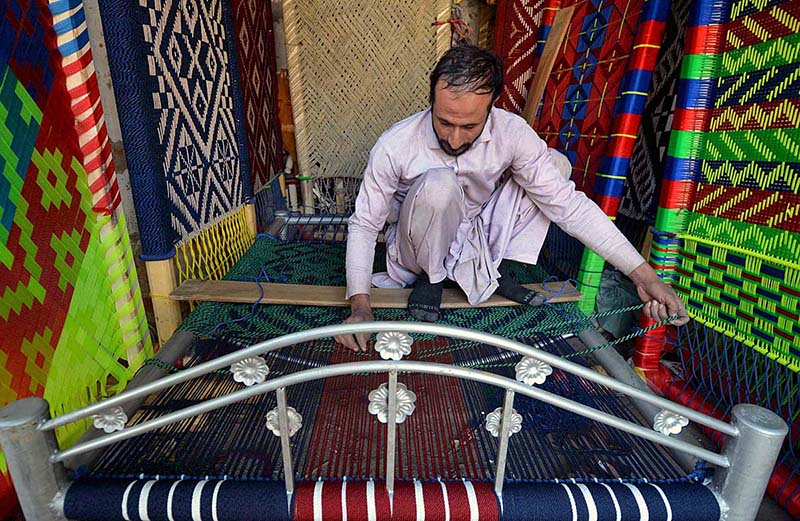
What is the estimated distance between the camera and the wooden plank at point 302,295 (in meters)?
1.76

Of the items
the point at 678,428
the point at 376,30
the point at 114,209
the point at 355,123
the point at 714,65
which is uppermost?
the point at 376,30

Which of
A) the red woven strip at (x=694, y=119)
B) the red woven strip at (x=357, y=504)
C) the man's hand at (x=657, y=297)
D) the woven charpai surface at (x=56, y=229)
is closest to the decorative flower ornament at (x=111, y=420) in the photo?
the woven charpai surface at (x=56, y=229)

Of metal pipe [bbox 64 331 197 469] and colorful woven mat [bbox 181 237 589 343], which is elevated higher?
colorful woven mat [bbox 181 237 589 343]

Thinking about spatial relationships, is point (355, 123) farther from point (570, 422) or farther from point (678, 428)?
point (678, 428)

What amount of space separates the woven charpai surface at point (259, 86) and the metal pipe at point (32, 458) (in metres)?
2.02

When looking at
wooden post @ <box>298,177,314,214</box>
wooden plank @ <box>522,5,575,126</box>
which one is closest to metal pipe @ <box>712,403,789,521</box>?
wooden plank @ <box>522,5,575,126</box>

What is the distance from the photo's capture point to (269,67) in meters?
3.33

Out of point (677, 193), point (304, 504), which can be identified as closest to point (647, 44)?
point (677, 193)

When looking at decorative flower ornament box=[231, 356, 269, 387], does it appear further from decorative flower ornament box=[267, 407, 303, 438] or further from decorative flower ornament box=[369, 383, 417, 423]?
decorative flower ornament box=[369, 383, 417, 423]

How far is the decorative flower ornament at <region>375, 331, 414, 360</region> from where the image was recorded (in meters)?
0.88

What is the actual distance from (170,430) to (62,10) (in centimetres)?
118

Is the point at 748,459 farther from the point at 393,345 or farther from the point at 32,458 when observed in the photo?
the point at 32,458

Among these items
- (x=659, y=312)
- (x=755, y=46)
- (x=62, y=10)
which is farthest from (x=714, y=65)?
(x=62, y=10)

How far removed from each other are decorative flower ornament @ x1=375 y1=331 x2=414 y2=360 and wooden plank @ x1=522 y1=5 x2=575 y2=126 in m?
2.44
